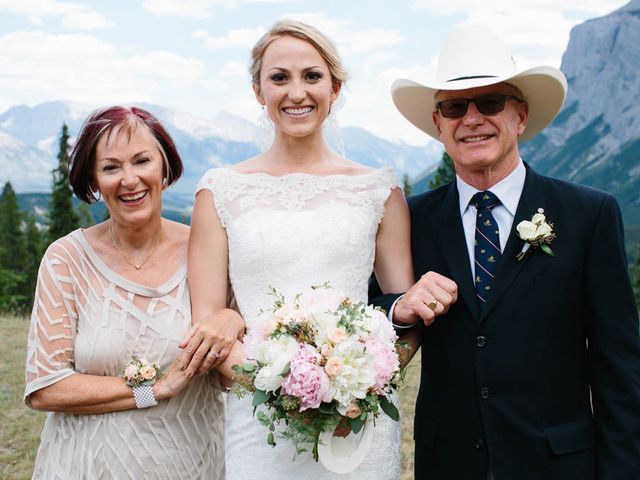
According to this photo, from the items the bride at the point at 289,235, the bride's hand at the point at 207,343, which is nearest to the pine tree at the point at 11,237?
the bride at the point at 289,235

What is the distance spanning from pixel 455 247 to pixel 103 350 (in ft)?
7.22

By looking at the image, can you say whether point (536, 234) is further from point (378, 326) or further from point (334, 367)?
point (334, 367)

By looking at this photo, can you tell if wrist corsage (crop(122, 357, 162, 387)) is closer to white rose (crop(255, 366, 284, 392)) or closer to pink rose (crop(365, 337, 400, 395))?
white rose (crop(255, 366, 284, 392))

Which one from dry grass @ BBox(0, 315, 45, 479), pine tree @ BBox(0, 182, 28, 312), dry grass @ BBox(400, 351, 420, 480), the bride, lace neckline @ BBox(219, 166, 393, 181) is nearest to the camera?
the bride

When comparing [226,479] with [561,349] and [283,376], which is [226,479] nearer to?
[283,376]

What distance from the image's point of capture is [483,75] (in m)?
4.25

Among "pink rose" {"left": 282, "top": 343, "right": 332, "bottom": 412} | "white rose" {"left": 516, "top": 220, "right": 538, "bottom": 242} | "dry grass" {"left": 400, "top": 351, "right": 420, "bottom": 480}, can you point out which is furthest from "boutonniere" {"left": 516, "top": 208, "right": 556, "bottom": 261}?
"dry grass" {"left": 400, "top": 351, "right": 420, "bottom": 480}

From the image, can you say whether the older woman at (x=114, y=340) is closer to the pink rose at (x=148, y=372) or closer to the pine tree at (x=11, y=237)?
the pink rose at (x=148, y=372)

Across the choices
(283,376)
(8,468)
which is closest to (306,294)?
(283,376)

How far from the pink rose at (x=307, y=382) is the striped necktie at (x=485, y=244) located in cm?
108

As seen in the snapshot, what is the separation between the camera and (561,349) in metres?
3.92

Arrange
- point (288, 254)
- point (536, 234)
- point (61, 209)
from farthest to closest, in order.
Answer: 1. point (61, 209)
2. point (288, 254)
3. point (536, 234)

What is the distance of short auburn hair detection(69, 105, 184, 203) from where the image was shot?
439cm

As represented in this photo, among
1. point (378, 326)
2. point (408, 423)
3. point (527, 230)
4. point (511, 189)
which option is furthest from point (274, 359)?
point (408, 423)
